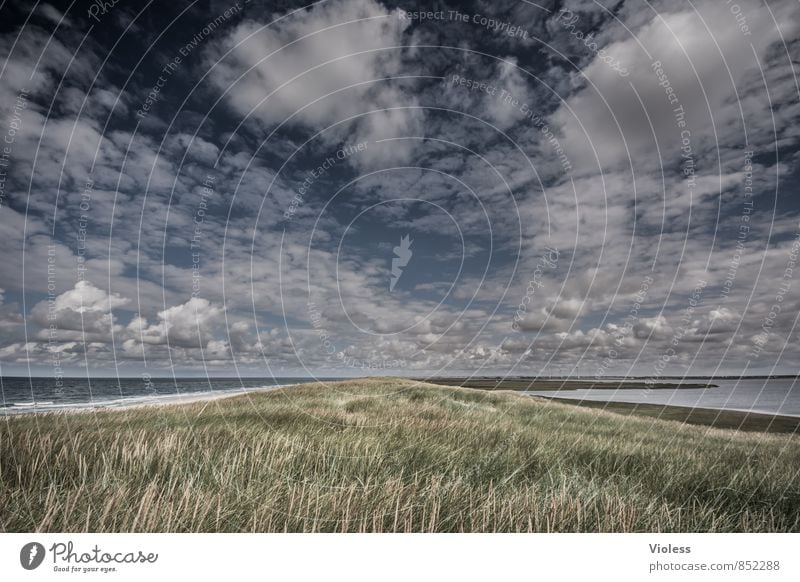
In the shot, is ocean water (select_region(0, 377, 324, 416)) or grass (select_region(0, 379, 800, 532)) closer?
grass (select_region(0, 379, 800, 532))

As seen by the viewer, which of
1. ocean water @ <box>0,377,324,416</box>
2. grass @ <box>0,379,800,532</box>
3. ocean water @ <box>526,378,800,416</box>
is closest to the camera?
grass @ <box>0,379,800,532</box>

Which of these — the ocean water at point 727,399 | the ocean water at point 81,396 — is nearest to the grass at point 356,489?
the ocean water at point 81,396

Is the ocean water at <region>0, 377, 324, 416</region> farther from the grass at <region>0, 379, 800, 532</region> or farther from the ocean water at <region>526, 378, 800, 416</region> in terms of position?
the ocean water at <region>526, 378, 800, 416</region>

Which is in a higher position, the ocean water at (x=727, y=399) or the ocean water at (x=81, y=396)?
the ocean water at (x=81, y=396)

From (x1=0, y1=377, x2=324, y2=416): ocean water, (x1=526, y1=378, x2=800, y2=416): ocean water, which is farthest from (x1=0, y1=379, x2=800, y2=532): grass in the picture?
(x1=526, y1=378, x2=800, y2=416): ocean water

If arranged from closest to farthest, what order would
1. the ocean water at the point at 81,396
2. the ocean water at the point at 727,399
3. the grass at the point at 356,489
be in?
the grass at the point at 356,489 → the ocean water at the point at 81,396 → the ocean water at the point at 727,399

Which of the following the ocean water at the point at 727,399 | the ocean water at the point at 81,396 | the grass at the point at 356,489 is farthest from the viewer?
the ocean water at the point at 727,399

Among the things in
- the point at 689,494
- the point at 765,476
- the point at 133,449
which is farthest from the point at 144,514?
the point at 765,476

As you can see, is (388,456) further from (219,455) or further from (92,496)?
(92,496)

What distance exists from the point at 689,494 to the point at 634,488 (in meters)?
0.86

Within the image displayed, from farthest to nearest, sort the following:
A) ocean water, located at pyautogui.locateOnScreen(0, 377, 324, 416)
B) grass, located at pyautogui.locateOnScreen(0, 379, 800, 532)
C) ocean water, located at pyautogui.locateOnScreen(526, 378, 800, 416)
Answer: ocean water, located at pyautogui.locateOnScreen(526, 378, 800, 416) < ocean water, located at pyautogui.locateOnScreen(0, 377, 324, 416) < grass, located at pyautogui.locateOnScreen(0, 379, 800, 532)

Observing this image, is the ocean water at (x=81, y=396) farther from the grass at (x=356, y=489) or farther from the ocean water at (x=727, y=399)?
the ocean water at (x=727, y=399)

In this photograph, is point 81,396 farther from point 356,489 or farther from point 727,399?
point 727,399
